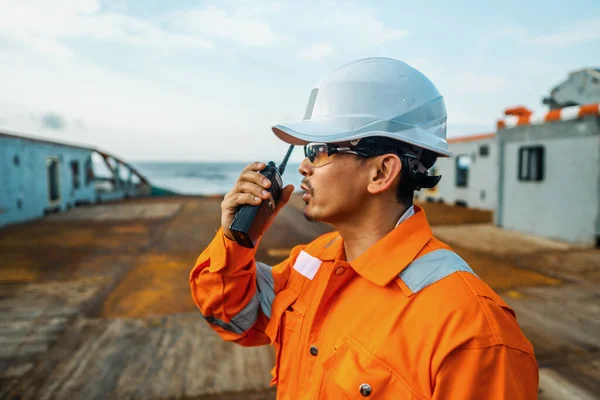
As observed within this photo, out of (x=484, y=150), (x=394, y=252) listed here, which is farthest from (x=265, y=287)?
(x=484, y=150)

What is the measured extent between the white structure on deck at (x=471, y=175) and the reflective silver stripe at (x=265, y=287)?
13.9m

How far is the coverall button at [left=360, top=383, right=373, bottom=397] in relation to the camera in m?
1.13

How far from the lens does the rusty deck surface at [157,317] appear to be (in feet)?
11.0

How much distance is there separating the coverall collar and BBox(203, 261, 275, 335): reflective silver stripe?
603 mm

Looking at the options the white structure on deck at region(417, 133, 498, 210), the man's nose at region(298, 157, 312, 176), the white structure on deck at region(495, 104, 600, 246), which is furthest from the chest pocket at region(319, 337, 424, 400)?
the white structure on deck at region(417, 133, 498, 210)

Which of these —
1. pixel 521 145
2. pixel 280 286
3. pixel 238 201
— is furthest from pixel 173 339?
pixel 521 145

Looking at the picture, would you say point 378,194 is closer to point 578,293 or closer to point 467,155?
point 578,293

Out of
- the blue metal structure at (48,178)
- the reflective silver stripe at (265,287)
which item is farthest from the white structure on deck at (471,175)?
the blue metal structure at (48,178)

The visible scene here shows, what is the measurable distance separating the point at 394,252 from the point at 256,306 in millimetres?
767

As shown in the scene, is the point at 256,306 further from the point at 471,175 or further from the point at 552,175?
the point at 471,175

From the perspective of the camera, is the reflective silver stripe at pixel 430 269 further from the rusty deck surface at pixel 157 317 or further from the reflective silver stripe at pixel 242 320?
the rusty deck surface at pixel 157 317

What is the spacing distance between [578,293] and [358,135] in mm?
5872

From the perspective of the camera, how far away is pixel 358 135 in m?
1.38

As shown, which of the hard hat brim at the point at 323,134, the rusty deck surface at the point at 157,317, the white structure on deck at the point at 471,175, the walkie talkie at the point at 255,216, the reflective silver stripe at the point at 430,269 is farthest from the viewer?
the white structure on deck at the point at 471,175
